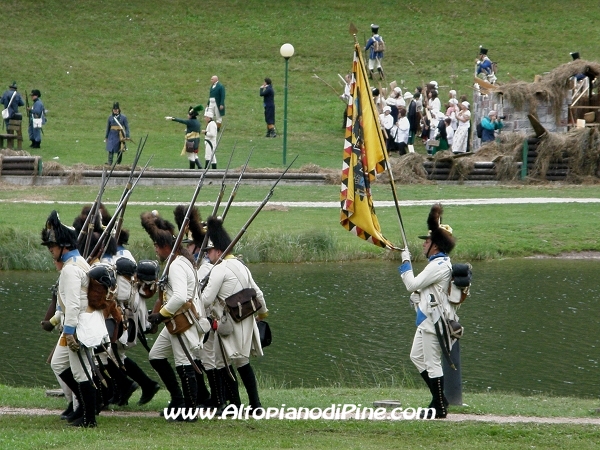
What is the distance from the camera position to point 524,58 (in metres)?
49.8

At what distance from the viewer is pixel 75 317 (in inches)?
372

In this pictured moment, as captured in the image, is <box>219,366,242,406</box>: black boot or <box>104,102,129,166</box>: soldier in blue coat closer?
<box>219,366,242,406</box>: black boot

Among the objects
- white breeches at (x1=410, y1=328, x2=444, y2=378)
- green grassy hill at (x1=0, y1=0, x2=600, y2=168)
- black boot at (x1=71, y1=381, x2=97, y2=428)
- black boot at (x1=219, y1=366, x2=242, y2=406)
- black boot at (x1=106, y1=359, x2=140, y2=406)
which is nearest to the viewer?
black boot at (x1=71, y1=381, x2=97, y2=428)

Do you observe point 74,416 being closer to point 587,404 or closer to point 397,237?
point 587,404

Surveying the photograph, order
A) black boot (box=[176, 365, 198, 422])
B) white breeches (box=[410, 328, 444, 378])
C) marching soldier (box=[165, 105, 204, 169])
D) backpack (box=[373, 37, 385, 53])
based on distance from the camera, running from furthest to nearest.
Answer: backpack (box=[373, 37, 385, 53]), marching soldier (box=[165, 105, 204, 169]), white breeches (box=[410, 328, 444, 378]), black boot (box=[176, 365, 198, 422])

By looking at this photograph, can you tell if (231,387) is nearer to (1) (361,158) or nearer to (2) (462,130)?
(1) (361,158)

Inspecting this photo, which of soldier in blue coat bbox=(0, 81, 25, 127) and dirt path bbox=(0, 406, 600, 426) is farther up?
soldier in blue coat bbox=(0, 81, 25, 127)

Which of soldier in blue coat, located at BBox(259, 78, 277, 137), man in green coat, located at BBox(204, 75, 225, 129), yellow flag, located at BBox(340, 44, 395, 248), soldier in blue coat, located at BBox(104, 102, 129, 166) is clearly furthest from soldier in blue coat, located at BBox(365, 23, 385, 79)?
yellow flag, located at BBox(340, 44, 395, 248)

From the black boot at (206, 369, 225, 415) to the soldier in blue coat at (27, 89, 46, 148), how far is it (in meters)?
24.3

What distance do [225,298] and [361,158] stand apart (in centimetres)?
232

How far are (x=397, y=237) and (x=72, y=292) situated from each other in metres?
15.0

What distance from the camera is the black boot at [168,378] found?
33.2 ft

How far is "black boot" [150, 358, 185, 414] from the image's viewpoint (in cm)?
1012

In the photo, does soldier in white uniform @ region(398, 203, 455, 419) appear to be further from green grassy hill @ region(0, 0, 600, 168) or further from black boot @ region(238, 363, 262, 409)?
green grassy hill @ region(0, 0, 600, 168)
